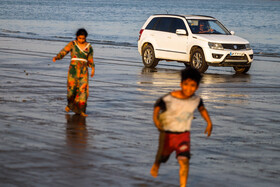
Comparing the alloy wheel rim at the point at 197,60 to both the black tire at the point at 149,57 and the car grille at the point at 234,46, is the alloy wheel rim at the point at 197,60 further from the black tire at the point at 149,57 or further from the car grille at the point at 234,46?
the black tire at the point at 149,57

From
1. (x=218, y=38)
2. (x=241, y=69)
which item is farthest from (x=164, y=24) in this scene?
(x=241, y=69)

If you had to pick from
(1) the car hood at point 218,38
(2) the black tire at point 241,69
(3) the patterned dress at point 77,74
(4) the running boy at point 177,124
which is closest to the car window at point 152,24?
(1) the car hood at point 218,38

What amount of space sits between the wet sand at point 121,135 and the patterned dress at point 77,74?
0.30 m

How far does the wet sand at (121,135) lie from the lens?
7594 millimetres

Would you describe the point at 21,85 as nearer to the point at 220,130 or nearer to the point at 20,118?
the point at 20,118

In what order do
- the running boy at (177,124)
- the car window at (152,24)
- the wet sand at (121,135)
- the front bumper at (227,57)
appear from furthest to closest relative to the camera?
the car window at (152,24) → the front bumper at (227,57) → the wet sand at (121,135) → the running boy at (177,124)

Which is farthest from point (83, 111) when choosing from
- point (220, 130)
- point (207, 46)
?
point (207, 46)

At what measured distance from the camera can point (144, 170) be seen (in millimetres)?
7883

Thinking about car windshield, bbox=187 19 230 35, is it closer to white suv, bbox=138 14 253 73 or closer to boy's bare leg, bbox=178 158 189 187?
white suv, bbox=138 14 253 73

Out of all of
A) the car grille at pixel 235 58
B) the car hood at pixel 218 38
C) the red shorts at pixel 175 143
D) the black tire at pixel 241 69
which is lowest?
the black tire at pixel 241 69

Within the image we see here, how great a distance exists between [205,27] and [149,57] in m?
2.16

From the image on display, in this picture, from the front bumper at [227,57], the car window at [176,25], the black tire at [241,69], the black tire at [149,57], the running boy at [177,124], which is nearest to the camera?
the running boy at [177,124]

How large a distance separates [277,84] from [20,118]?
381 inches

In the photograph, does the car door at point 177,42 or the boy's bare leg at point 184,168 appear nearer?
the boy's bare leg at point 184,168
